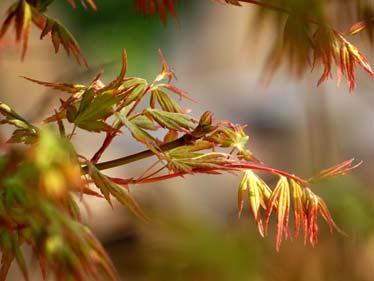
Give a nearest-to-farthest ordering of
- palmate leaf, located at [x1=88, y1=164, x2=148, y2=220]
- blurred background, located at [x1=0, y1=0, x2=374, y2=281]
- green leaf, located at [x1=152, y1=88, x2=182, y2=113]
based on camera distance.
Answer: palmate leaf, located at [x1=88, y1=164, x2=148, y2=220]
green leaf, located at [x1=152, y1=88, x2=182, y2=113]
blurred background, located at [x1=0, y1=0, x2=374, y2=281]

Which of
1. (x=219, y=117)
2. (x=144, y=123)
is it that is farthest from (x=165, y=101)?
(x=219, y=117)

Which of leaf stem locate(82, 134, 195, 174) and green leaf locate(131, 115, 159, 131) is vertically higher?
green leaf locate(131, 115, 159, 131)

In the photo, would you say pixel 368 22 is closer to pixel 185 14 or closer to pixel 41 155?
pixel 41 155

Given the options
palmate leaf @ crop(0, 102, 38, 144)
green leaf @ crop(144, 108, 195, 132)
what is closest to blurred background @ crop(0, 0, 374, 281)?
green leaf @ crop(144, 108, 195, 132)

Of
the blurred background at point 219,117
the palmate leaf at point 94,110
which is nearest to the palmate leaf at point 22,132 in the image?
the palmate leaf at point 94,110

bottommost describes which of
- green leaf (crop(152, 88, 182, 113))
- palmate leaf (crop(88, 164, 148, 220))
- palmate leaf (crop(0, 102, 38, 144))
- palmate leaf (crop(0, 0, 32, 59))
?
palmate leaf (crop(88, 164, 148, 220))

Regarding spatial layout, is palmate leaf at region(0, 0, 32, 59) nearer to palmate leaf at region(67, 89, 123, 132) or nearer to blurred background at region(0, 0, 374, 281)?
palmate leaf at region(67, 89, 123, 132)

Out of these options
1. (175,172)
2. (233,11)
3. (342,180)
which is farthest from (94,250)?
(233,11)

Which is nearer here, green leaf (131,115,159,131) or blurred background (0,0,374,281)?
green leaf (131,115,159,131)

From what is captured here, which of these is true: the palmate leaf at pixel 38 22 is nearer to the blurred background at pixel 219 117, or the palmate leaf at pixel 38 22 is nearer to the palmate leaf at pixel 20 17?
the palmate leaf at pixel 20 17
